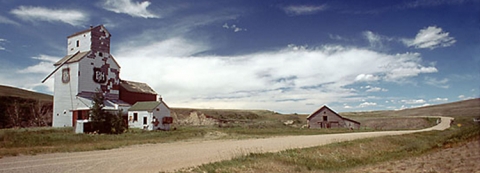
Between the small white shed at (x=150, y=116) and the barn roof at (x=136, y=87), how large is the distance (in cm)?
650

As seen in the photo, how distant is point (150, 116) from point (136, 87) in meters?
11.5

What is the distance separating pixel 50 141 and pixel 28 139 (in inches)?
63.3

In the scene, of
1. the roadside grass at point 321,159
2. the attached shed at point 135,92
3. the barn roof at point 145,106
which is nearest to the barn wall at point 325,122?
the attached shed at point 135,92

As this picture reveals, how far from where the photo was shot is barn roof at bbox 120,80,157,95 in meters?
48.9

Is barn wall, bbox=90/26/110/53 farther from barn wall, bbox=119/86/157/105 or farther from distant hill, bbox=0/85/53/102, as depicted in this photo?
distant hill, bbox=0/85/53/102

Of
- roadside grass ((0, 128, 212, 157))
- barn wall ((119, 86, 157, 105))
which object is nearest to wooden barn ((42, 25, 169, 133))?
barn wall ((119, 86, 157, 105))

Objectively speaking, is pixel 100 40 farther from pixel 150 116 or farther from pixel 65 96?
pixel 150 116

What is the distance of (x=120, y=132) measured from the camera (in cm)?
3381

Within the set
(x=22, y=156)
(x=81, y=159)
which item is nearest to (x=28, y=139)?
(x=22, y=156)

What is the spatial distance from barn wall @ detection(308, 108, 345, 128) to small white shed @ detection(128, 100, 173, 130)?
106 ft

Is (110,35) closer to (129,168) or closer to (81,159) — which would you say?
(81,159)

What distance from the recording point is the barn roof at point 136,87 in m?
48.9

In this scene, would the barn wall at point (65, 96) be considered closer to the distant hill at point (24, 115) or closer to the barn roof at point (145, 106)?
the distant hill at point (24, 115)

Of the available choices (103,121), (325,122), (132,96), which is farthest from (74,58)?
(325,122)
